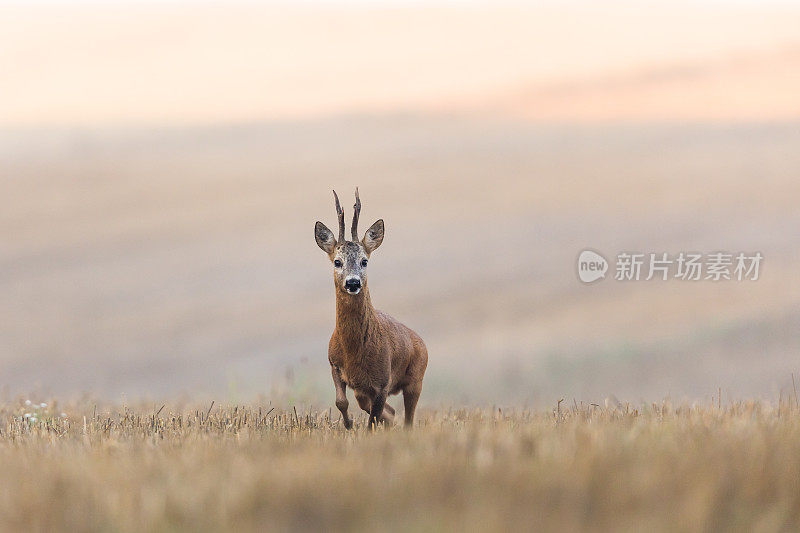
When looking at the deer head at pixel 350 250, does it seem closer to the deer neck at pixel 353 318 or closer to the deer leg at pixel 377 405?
the deer neck at pixel 353 318

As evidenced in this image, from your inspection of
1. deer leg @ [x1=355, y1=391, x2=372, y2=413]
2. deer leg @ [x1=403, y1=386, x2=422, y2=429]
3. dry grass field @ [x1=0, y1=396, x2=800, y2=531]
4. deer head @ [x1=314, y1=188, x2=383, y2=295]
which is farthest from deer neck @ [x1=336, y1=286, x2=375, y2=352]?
dry grass field @ [x1=0, y1=396, x2=800, y2=531]

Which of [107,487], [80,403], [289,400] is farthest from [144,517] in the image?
[80,403]

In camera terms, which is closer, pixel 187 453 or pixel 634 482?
pixel 634 482

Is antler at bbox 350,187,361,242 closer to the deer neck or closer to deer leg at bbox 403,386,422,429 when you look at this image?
the deer neck

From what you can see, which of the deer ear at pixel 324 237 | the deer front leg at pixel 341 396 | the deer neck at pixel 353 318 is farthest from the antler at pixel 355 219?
the deer front leg at pixel 341 396

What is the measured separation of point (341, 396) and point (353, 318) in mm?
846

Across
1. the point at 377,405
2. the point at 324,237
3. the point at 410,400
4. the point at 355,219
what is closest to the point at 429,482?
the point at 377,405

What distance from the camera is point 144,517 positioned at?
17.3 feet

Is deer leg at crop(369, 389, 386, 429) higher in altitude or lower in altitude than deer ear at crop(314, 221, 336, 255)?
lower

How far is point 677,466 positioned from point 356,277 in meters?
4.03

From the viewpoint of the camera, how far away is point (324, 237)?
10164 mm

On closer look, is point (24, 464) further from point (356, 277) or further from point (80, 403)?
point (80, 403)

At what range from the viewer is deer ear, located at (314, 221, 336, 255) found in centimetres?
1015

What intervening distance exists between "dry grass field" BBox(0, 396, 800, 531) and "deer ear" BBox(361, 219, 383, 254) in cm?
231
